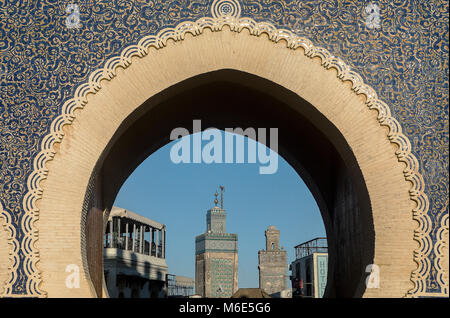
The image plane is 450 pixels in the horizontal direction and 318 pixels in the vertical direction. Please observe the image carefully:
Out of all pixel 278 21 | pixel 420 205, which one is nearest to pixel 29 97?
pixel 278 21

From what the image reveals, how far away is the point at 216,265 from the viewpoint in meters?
21.1

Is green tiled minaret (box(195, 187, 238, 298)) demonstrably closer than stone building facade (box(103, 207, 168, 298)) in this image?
No

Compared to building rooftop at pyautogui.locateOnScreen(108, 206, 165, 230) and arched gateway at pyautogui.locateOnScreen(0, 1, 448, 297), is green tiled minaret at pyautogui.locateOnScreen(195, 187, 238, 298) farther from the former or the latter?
arched gateway at pyautogui.locateOnScreen(0, 1, 448, 297)

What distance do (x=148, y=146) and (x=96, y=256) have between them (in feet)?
5.12

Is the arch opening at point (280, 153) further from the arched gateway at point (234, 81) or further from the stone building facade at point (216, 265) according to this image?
the stone building facade at point (216, 265)

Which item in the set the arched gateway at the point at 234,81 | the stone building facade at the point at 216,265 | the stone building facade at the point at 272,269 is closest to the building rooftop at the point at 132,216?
the stone building facade at the point at 216,265

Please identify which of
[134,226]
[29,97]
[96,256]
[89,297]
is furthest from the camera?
[134,226]

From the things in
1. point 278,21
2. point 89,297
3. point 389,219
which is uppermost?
point 278,21

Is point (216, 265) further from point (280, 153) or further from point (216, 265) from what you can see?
point (280, 153)

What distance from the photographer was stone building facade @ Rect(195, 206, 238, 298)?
20.1m

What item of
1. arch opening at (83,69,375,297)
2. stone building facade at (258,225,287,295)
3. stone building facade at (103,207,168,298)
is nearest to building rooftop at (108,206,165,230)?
stone building facade at (103,207,168,298)

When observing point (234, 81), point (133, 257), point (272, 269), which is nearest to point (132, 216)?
point (133, 257)

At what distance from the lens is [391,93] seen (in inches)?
228

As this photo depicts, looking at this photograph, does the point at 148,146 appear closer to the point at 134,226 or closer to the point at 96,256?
the point at 96,256
